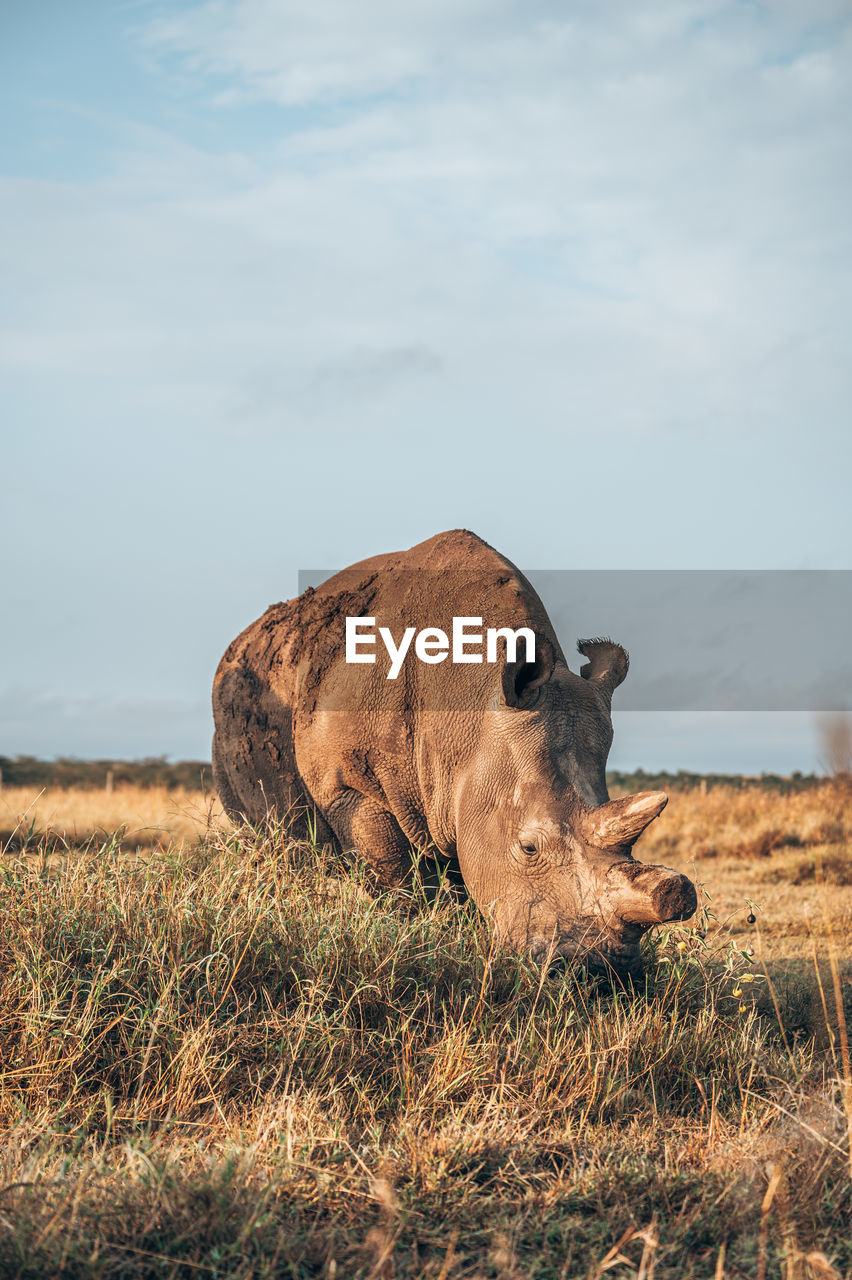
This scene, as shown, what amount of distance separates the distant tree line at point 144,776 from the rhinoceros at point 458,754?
934 inches

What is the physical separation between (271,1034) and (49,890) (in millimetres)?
1627

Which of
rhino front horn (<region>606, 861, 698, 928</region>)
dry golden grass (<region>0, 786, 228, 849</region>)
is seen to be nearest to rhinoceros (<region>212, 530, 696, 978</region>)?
rhino front horn (<region>606, 861, 698, 928</region>)

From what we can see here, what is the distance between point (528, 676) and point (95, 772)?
36081 millimetres

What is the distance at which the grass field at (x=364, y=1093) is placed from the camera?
3.42 metres

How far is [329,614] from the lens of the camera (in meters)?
7.91

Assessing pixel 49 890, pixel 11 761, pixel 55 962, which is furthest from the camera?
pixel 11 761

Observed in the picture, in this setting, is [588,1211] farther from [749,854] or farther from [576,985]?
[749,854]

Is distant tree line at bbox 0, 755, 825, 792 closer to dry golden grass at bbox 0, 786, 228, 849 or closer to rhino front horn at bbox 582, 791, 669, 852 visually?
dry golden grass at bbox 0, 786, 228, 849

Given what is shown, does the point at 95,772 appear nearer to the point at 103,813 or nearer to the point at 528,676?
the point at 103,813

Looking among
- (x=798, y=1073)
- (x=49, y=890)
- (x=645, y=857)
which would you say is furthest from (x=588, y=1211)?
(x=645, y=857)

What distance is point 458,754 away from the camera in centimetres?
641

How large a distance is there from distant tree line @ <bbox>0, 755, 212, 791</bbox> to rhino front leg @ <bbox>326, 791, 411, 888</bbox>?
24.7 metres

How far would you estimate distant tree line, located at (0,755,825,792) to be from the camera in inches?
1328

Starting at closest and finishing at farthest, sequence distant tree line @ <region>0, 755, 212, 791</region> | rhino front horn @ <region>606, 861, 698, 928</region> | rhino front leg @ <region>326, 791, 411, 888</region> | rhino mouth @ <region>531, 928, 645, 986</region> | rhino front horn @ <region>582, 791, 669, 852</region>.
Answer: rhino front horn @ <region>606, 861, 698, 928</region> → rhino front horn @ <region>582, 791, 669, 852</region> → rhino mouth @ <region>531, 928, 645, 986</region> → rhino front leg @ <region>326, 791, 411, 888</region> → distant tree line @ <region>0, 755, 212, 791</region>
